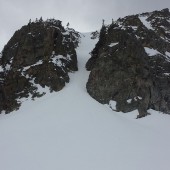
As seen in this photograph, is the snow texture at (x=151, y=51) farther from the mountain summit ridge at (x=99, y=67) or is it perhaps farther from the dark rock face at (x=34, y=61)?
the dark rock face at (x=34, y=61)

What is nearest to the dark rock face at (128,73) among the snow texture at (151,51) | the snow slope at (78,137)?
the snow texture at (151,51)

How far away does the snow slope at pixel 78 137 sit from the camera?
25.2 meters

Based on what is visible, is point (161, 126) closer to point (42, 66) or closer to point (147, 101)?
point (147, 101)

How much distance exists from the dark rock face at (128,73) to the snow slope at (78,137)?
4.18 feet

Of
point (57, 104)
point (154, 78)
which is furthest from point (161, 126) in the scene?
point (57, 104)

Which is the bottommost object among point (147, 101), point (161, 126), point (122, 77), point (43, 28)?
point (161, 126)

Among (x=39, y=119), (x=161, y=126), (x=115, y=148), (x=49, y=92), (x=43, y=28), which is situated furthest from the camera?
(x=43, y=28)

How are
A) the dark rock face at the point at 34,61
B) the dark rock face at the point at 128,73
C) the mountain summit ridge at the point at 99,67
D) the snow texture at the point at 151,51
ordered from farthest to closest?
the snow texture at the point at 151,51, the dark rock face at the point at 34,61, the mountain summit ridge at the point at 99,67, the dark rock face at the point at 128,73

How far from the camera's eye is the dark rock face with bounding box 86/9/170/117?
3409 centimetres

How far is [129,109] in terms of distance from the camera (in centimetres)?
3334

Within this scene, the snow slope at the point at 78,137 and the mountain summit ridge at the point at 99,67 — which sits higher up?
the mountain summit ridge at the point at 99,67

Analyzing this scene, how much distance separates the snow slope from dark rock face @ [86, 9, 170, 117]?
1.28 metres

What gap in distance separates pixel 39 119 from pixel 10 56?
12687 millimetres

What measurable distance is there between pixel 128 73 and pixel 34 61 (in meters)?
10.6
